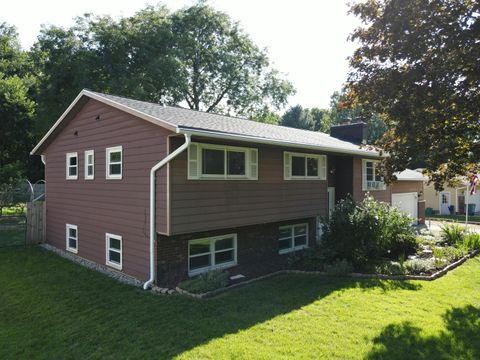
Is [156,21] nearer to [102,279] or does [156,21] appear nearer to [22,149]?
[22,149]

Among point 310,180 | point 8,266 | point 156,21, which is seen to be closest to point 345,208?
point 310,180

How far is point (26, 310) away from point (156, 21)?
25557 mm

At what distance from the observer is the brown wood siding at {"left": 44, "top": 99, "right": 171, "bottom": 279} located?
33.0ft

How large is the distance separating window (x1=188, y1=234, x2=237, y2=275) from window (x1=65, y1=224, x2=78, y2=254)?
5.61 m

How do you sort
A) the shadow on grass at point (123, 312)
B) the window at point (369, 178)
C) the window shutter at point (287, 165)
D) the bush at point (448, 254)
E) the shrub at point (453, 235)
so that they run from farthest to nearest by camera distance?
the window at point (369, 178), the shrub at point (453, 235), the window shutter at point (287, 165), the bush at point (448, 254), the shadow on grass at point (123, 312)

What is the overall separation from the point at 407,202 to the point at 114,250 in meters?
19.6

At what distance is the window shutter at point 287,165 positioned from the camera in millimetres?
12797

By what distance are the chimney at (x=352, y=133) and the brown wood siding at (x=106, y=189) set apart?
13570 mm

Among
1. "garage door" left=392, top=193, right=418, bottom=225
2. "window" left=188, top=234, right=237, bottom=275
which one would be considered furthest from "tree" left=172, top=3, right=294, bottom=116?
"window" left=188, top=234, right=237, bottom=275

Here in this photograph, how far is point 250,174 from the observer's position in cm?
1128

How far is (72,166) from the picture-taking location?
13.8 metres

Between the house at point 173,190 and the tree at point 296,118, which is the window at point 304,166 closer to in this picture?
the house at point 173,190

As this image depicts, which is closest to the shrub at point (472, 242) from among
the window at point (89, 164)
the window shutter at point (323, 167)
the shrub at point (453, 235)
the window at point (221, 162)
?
the shrub at point (453, 235)

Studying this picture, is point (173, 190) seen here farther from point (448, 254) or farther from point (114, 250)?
point (448, 254)
